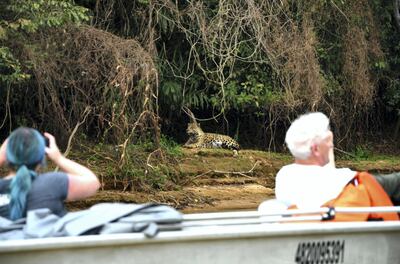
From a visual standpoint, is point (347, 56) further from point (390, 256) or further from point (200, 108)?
point (390, 256)

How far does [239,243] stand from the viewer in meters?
4.01

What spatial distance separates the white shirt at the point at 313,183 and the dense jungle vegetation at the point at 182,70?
21.4 feet

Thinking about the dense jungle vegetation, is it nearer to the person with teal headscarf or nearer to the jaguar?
the jaguar

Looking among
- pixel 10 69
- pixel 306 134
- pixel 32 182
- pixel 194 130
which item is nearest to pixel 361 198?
pixel 306 134

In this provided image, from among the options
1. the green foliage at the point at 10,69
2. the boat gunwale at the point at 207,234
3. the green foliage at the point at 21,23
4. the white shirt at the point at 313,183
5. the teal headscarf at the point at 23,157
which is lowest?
the boat gunwale at the point at 207,234

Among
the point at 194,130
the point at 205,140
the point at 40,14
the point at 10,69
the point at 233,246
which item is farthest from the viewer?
the point at 194,130

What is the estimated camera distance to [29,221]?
12.3ft

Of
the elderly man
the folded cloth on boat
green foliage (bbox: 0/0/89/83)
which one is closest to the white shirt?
the elderly man

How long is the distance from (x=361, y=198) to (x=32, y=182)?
1.78 m

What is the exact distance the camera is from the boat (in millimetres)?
3686

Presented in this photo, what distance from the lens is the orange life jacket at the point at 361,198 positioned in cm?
431

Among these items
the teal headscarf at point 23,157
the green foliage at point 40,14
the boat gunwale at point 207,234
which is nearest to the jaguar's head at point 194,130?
the green foliage at point 40,14

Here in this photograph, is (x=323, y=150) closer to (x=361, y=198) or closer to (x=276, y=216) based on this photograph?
(x=361, y=198)

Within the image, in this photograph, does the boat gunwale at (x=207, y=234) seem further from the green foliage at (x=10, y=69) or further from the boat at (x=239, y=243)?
the green foliage at (x=10, y=69)
